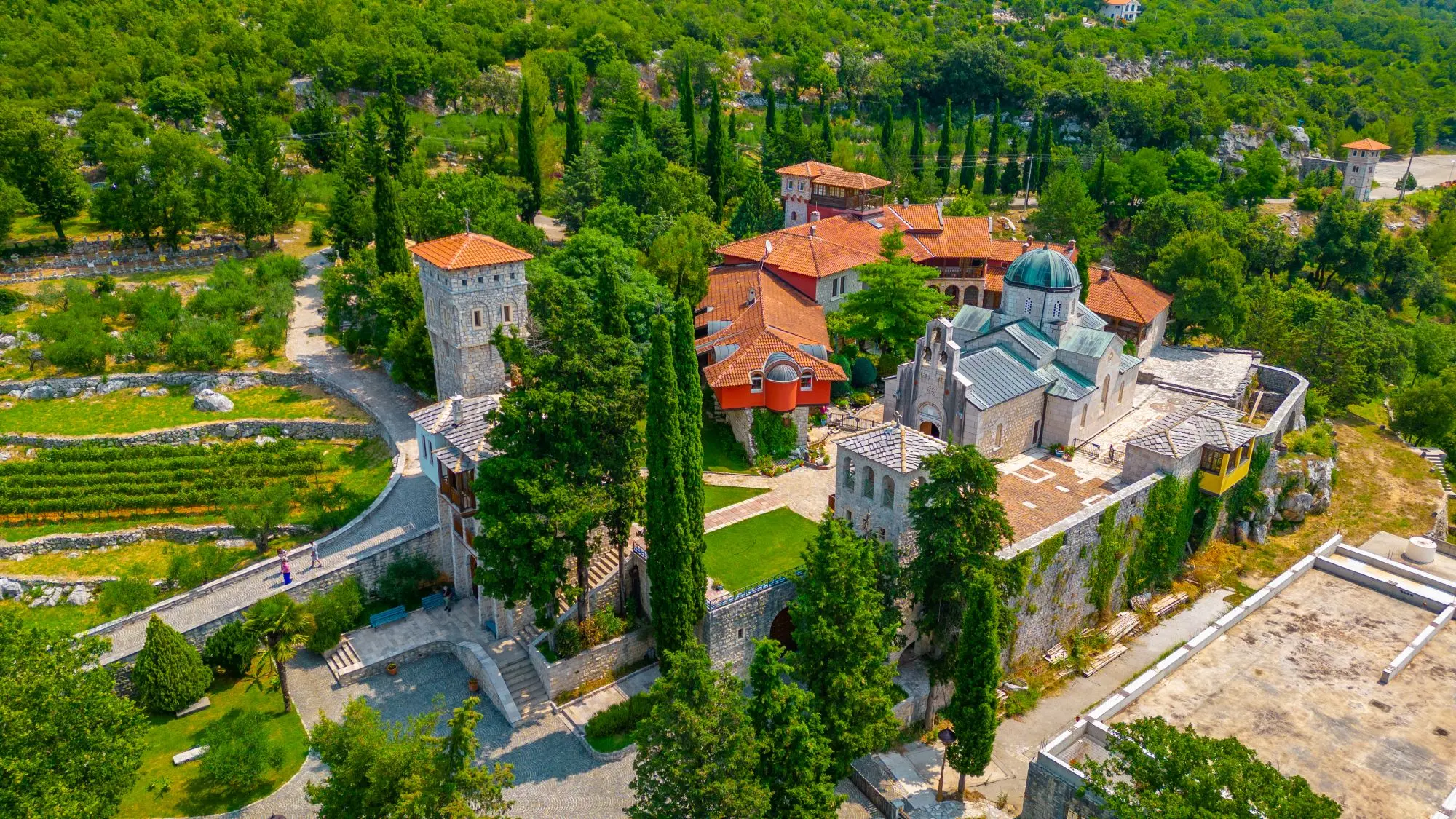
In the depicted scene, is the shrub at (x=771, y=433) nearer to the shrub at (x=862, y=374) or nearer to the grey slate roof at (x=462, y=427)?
the shrub at (x=862, y=374)

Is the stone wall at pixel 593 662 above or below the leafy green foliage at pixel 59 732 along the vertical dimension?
below

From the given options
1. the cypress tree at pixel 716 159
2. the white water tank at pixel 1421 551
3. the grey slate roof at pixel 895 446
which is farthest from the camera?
the cypress tree at pixel 716 159

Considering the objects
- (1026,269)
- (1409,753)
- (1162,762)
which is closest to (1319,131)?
(1026,269)

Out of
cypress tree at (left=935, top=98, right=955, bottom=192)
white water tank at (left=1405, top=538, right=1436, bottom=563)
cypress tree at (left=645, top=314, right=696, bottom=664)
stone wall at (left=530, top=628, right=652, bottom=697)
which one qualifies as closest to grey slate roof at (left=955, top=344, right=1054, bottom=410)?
cypress tree at (left=645, top=314, right=696, bottom=664)

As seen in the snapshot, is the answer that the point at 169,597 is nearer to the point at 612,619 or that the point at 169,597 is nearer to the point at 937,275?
the point at 612,619

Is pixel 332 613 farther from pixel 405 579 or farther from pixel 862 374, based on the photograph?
pixel 862 374

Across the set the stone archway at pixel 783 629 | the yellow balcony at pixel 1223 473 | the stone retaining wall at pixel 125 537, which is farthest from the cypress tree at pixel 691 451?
the yellow balcony at pixel 1223 473
